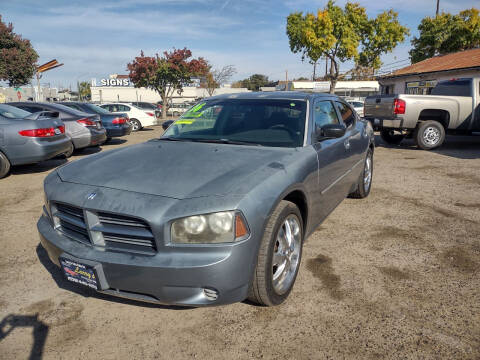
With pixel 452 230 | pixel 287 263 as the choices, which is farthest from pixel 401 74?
pixel 287 263

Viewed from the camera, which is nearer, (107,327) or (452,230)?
(107,327)

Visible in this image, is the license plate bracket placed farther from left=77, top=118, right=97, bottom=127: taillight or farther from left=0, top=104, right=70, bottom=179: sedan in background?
left=77, top=118, right=97, bottom=127: taillight

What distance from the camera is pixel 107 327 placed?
8.24 feet

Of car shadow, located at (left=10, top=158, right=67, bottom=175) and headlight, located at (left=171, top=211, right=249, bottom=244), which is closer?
headlight, located at (left=171, top=211, right=249, bottom=244)

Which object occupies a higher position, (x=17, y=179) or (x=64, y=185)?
(x=64, y=185)

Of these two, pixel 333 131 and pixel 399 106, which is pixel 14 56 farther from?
pixel 333 131

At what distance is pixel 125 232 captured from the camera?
226 centimetres

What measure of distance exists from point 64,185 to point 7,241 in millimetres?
1931

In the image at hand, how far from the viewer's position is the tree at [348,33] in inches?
1070

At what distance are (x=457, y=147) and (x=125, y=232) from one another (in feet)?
38.3

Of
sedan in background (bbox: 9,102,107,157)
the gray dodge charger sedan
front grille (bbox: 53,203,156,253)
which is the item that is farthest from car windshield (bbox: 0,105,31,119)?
front grille (bbox: 53,203,156,253)

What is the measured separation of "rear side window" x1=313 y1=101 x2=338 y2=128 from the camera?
12.2 feet

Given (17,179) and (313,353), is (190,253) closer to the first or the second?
(313,353)

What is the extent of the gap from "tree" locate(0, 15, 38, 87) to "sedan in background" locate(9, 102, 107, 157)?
61.0 feet
